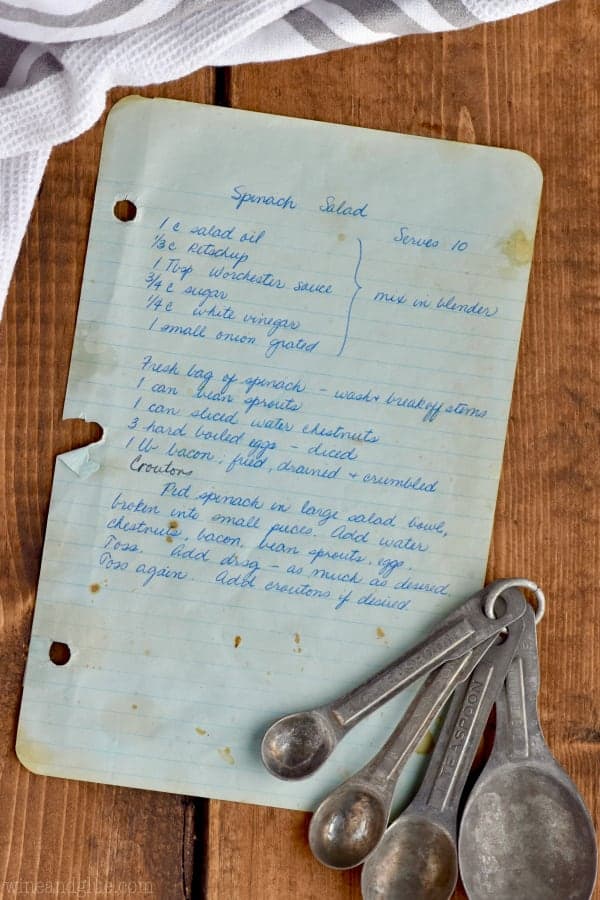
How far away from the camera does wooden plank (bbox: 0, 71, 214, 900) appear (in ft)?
1.00

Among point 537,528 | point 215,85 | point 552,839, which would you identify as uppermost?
point 215,85

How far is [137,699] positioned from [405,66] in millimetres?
255

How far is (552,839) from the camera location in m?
0.30

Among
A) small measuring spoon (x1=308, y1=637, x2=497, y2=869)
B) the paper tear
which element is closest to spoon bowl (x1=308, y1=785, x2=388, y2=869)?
small measuring spoon (x1=308, y1=637, x2=497, y2=869)

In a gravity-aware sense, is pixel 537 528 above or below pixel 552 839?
above

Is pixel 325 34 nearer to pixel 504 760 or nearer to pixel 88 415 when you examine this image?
pixel 88 415

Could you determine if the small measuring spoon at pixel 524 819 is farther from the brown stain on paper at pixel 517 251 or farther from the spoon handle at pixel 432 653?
the brown stain on paper at pixel 517 251

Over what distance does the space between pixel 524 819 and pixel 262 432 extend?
0.56 ft

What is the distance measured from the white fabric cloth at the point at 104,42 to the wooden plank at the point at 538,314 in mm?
22

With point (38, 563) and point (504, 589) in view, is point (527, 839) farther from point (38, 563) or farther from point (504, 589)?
point (38, 563)

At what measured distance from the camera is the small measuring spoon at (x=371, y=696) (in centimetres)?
30

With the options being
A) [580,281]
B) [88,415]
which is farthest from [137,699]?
[580,281]

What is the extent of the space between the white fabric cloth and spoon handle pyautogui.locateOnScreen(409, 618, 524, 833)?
23cm

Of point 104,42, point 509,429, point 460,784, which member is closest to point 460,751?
point 460,784
